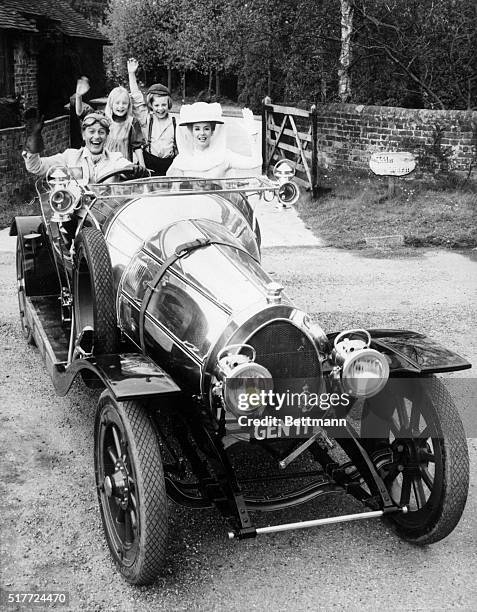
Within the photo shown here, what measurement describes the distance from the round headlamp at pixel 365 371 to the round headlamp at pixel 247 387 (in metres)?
0.36

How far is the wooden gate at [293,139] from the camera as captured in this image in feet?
40.5

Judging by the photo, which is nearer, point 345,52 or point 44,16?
point 345,52

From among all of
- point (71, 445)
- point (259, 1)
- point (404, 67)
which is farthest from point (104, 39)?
point (71, 445)

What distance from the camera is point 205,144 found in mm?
5785

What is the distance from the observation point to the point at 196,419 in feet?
11.9

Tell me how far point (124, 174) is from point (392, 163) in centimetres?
657

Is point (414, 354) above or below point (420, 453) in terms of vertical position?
above

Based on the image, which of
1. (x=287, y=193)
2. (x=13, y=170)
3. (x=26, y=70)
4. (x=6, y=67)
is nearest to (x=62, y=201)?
(x=287, y=193)

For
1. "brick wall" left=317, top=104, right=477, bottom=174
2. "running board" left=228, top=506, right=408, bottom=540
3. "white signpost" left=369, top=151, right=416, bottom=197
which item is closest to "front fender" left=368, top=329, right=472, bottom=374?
"running board" left=228, top=506, right=408, bottom=540

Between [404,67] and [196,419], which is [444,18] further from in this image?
[196,419]

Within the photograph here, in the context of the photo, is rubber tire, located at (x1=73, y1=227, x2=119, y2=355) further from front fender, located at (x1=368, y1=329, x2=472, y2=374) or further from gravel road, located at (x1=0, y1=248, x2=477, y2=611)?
front fender, located at (x1=368, y1=329, x2=472, y2=374)

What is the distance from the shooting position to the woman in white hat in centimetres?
567

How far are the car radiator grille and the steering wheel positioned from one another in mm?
2306

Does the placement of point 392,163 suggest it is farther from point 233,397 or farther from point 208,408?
point 233,397
